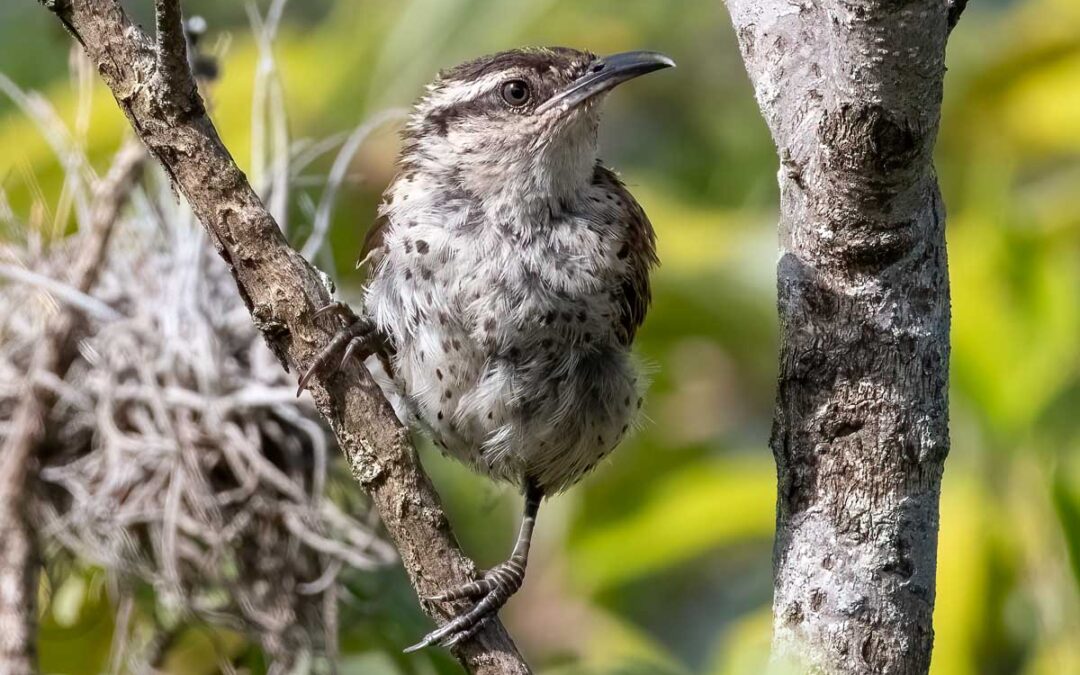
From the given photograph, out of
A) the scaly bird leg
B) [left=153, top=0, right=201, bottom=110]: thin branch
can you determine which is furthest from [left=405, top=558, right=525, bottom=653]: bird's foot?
[left=153, top=0, right=201, bottom=110]: thin branch

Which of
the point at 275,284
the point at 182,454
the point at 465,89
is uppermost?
the point at 465,89

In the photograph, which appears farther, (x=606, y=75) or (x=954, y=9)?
(x=606, y=75)

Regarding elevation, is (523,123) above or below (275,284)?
above

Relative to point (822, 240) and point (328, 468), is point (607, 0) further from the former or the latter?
point (822, 240)

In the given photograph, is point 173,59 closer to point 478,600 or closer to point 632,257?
point 478,600

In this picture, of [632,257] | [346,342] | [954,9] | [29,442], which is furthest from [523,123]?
[29,442]

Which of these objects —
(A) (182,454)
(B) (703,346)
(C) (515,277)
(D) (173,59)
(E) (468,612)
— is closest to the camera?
(D) (173,59)

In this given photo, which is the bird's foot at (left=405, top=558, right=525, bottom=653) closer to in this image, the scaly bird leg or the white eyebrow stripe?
the scaly bird leg

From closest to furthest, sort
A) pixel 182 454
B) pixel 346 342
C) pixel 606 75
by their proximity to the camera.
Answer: pixel 346 342 → pixel 606 75 → pixel 182 454
